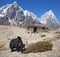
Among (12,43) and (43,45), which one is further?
(12,43)

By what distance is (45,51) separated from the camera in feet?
84.8

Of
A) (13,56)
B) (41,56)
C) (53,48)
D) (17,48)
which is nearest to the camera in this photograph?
(41,56)

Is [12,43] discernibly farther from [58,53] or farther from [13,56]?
[58,53]

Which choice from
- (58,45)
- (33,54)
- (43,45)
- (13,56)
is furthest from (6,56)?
(58,45)

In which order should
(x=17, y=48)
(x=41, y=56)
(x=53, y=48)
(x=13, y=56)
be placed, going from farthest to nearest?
1. (x=17, y=48)
2. (x=53, y=48)
3. (x=13, y=56)
4. (x=41, y=56)

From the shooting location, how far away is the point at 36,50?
86.3ft

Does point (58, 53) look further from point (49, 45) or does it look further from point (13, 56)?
point (13, 56)

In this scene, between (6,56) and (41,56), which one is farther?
(6,56)

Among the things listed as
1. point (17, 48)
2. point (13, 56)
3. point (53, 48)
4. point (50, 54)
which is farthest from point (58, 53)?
point (17, 48)

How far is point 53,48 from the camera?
27.1 metres

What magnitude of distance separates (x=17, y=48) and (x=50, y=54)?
24.4 feet

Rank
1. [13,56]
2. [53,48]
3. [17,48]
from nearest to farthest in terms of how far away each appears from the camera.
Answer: [13,56] → [53,48] → [17,48]

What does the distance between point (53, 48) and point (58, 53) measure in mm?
3011

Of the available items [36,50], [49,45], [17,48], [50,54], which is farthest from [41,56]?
[17,48]
